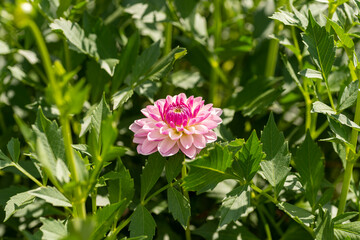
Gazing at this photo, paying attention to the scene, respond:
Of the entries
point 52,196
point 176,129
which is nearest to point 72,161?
point 52,196

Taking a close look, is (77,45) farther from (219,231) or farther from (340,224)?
(340,224)

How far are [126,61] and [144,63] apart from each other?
5cm

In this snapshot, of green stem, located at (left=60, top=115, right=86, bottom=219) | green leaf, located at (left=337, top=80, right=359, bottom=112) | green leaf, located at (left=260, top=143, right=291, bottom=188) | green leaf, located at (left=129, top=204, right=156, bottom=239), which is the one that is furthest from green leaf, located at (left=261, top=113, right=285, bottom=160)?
green stem, located at (left=60, top=115, right=86, bottom=219)

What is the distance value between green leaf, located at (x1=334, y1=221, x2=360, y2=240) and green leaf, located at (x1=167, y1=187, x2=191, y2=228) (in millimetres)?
255

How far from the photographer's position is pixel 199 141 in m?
0.75

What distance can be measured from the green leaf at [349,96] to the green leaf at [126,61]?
17.5 inches

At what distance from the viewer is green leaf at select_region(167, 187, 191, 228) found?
0.75 m

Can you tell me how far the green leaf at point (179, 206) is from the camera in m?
0.75

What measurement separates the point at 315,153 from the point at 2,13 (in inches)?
31.7

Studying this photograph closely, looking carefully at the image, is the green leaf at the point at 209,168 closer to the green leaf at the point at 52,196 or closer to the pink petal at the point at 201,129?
the pink petal at the point at 201,129

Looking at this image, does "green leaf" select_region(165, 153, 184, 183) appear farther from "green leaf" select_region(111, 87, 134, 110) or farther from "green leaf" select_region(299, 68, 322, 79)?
"green leaf" select_region(299, 68, 322, 79)

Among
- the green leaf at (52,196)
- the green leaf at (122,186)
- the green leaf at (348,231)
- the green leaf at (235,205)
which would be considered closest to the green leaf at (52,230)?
the green leaf at (52,196)

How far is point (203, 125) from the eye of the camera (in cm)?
76

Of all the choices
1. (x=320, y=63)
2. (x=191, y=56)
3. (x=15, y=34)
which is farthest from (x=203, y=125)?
(x=15, y=34)
